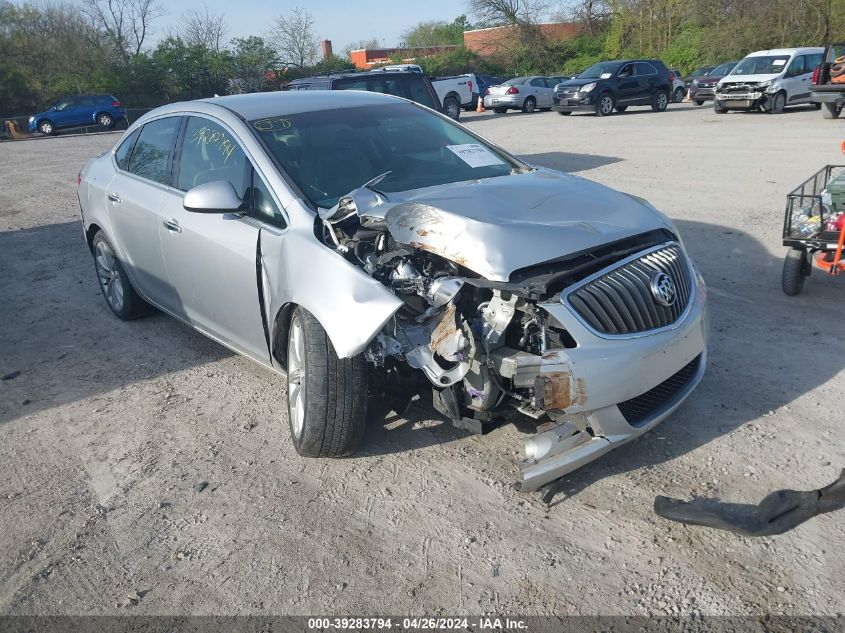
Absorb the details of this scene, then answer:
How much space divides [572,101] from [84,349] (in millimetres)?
19936

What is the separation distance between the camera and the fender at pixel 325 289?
3234mm

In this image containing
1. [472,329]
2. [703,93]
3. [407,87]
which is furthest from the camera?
[703,93]

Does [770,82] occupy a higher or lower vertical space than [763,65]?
lower

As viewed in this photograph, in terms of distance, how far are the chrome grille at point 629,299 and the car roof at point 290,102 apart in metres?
2.28

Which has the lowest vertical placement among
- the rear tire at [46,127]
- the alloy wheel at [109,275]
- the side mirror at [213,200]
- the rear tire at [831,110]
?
the rear tire at [46,127]

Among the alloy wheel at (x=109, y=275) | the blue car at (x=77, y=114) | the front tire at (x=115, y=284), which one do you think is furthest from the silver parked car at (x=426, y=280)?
the blue car at (x=77, y=114)

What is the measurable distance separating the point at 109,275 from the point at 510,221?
4012 mm

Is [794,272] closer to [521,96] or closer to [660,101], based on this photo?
[660,101]

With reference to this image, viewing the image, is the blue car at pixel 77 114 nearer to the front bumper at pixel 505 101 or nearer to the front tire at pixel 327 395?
the front bumper at pixel 505 101

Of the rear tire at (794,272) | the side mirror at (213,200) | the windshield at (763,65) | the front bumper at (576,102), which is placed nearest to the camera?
the side mirror at (213,200)

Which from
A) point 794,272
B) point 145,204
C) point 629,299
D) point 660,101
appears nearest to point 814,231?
point 794,272

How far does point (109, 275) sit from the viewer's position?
6133 millimetres

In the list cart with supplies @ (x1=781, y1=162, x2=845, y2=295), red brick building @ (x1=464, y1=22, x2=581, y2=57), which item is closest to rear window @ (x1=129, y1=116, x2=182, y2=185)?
cart with supplies @ (x1=781, y1=162, x2=845, y2=295)

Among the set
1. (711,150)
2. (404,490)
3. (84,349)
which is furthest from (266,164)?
(711,150)
